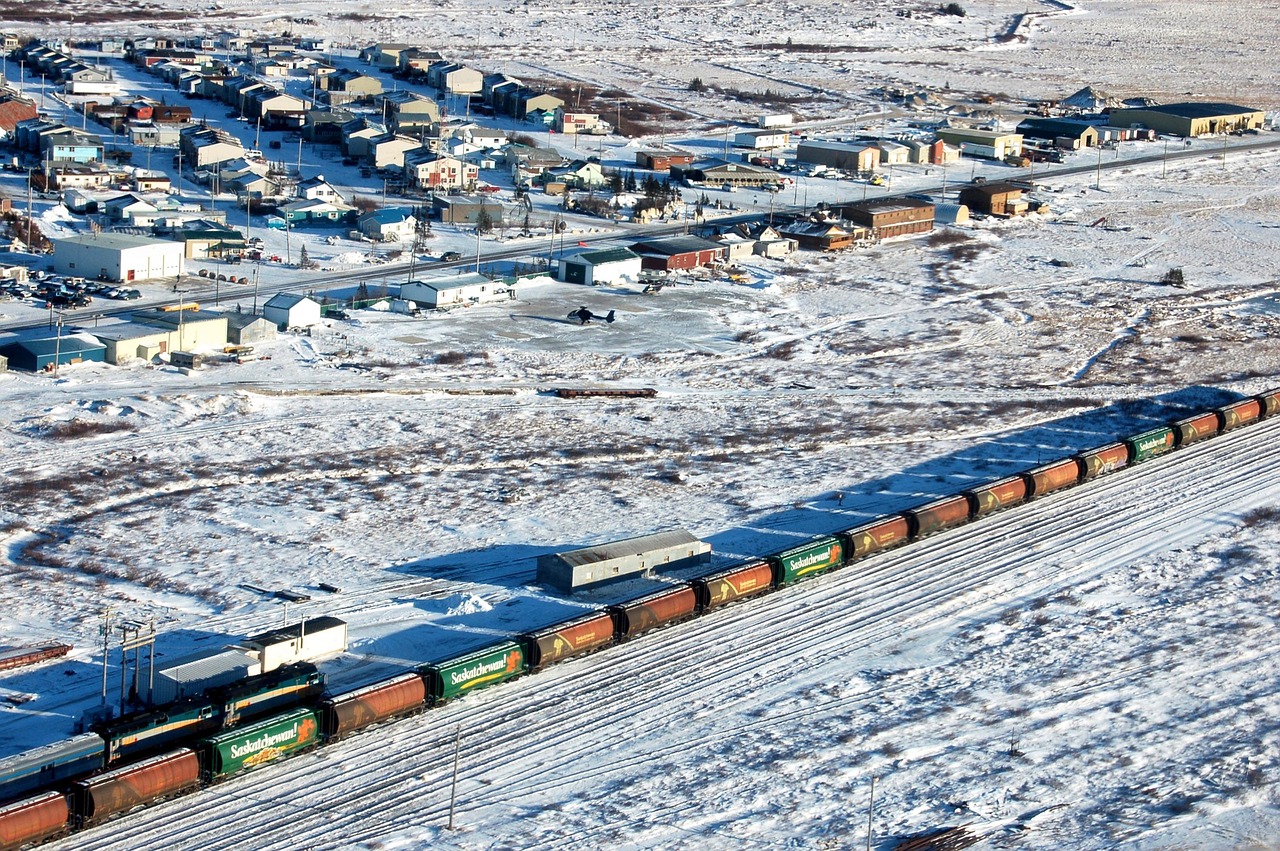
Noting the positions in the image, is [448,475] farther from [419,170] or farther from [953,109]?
[953,109]

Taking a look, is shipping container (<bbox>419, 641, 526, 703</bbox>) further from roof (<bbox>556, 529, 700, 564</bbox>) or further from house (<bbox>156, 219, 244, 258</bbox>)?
house (<bbox>156, 219, 244, 258</bbox>)

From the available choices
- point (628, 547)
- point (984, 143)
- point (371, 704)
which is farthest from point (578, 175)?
point (371, 704)

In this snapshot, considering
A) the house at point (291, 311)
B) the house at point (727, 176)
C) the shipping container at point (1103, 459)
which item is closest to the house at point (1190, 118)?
the house at point (727, 176)

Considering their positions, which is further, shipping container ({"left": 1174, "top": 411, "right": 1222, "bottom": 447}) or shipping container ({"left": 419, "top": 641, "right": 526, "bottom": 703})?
shipping container ({"left": 1174, "top": 411, "right": 1222, "bottom": 447})

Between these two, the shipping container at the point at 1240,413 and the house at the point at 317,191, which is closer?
the shipping container at the point at 1240,413

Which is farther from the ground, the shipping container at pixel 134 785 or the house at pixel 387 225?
the house at pixel 387 225

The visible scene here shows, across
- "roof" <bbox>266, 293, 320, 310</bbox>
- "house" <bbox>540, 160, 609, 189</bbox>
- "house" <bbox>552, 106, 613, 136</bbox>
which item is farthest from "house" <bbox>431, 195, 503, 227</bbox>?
"house" <bbox>552, 106, 613, 136</bbox>

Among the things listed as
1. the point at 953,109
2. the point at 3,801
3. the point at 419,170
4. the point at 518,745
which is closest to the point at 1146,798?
the point at 518,745

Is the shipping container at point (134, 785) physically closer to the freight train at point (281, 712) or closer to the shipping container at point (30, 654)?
the freight train at point (281, 712)
